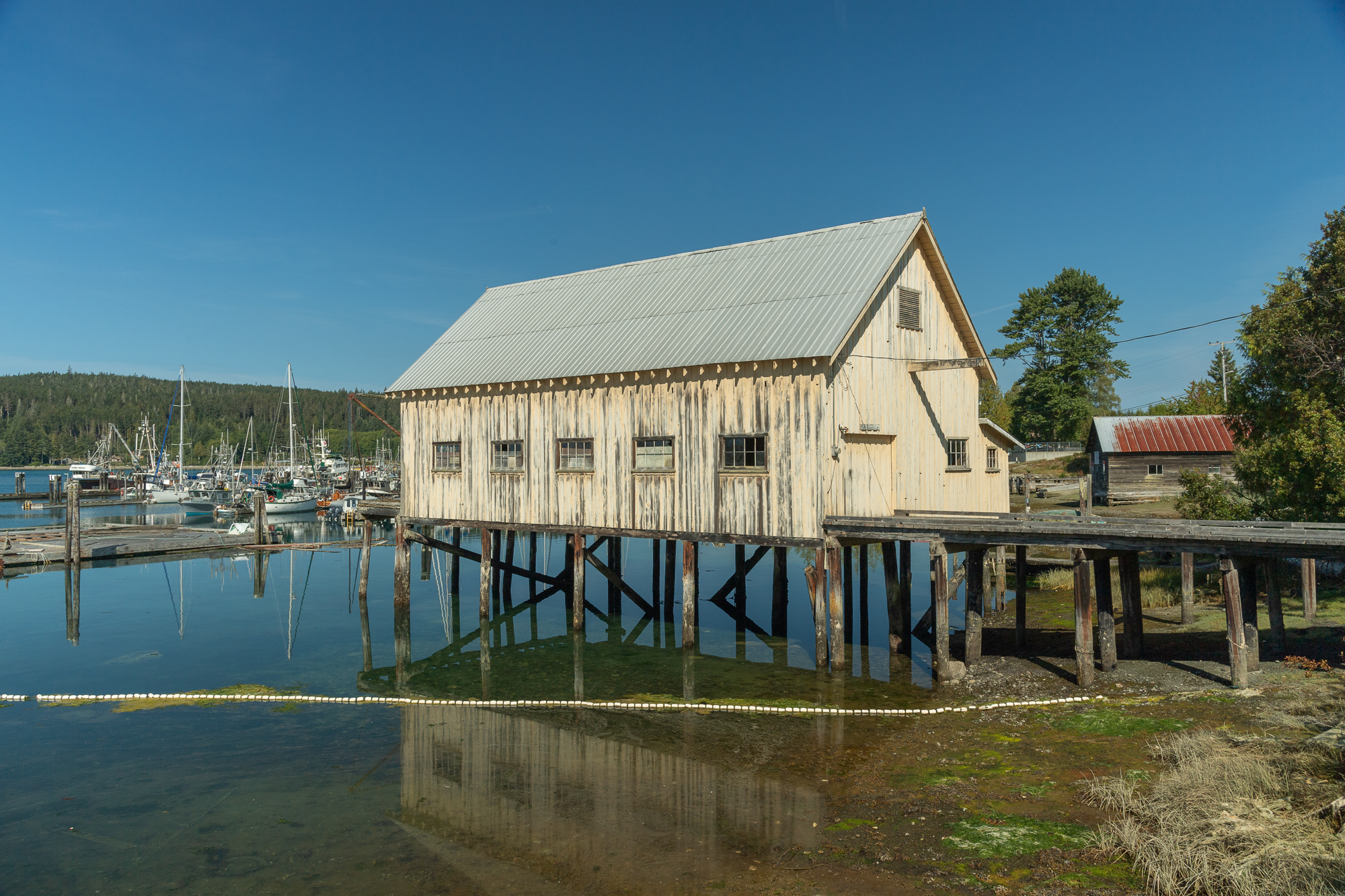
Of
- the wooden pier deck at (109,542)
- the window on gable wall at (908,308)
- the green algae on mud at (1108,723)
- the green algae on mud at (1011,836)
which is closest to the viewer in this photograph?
the green algae on mud at (1011,836)

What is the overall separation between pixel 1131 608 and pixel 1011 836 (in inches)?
390

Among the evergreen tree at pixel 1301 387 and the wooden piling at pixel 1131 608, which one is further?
the evergreen tree at pixel 1301 387

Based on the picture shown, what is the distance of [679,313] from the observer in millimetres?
23438

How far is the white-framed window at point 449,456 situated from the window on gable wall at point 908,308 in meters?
13.5

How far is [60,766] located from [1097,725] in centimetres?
1778

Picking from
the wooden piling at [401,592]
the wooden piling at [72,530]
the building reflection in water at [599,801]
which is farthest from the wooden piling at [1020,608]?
the wooden piling at [72,530]

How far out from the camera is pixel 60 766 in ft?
48.2

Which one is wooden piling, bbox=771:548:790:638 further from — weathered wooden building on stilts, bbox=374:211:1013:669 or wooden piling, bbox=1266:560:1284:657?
wooden piling, bbox=1266:560:1284:657

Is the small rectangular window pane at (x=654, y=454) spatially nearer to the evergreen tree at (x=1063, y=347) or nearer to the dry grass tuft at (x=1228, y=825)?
the dry grass tuft at (x=1228, y=825)

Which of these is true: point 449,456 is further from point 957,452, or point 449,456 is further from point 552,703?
point 957,452

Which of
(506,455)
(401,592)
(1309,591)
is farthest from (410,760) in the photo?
(1309,591)

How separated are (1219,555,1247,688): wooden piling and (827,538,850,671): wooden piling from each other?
7269 millimetres

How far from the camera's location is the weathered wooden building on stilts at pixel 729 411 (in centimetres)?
1952

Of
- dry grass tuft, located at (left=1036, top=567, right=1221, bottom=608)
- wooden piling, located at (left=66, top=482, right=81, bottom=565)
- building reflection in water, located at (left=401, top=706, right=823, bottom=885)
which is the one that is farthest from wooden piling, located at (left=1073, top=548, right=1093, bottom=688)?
wooden piling, located at (left=66, top=482, right=81, bottom=565)
